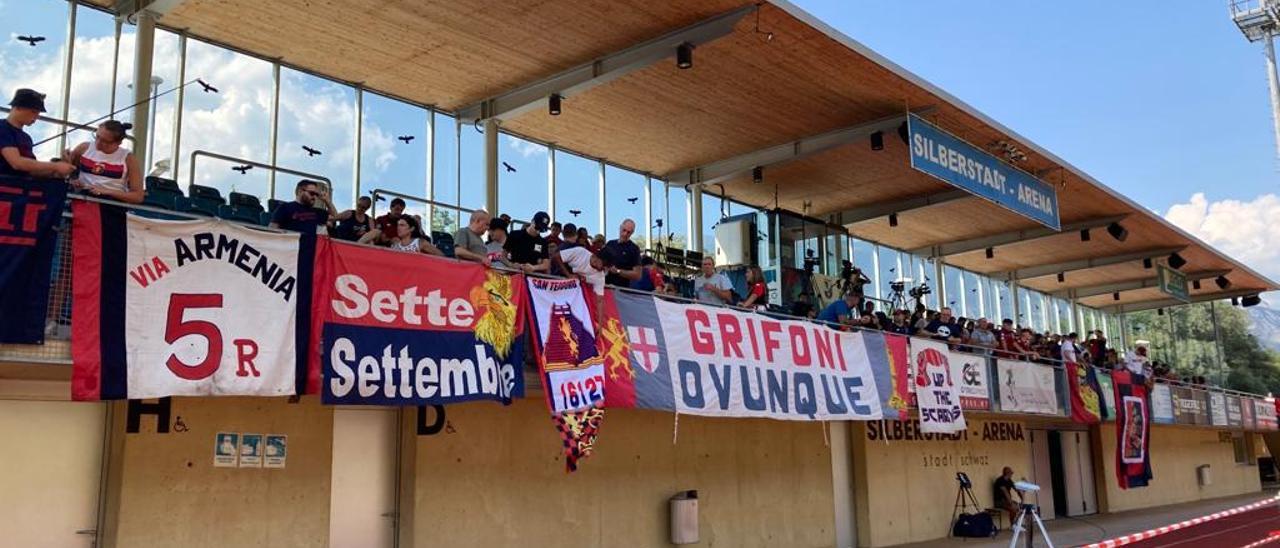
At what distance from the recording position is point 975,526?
19078 millimetres

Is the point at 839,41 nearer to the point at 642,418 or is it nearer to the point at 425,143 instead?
the point at 642,418

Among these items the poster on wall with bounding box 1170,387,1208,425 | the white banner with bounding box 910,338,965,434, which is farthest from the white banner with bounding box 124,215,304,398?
the poster on wall with bounding box 1170,387,1208,425

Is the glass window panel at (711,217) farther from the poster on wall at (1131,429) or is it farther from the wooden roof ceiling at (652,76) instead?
the poster on wall at (1131,429)

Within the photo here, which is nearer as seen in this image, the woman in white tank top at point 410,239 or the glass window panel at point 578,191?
the woman in white tank top at point 410,239

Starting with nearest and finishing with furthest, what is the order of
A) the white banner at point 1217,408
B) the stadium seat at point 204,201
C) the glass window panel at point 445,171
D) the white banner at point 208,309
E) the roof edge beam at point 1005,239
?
1. the white banner at point 208,309
2. the stadium seat at point 204,201
3. the glass window panel at point 445,171
4. the roof edge beam at point 1005,239
5. the white banner at point 1217,408

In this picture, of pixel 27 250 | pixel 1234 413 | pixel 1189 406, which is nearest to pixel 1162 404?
pixel 1189 406

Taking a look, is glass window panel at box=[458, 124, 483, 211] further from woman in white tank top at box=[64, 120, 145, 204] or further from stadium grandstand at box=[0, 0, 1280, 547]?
woman in white tank top at box=[64, 120, 145, 204]

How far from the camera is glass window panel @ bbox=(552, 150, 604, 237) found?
1925cm

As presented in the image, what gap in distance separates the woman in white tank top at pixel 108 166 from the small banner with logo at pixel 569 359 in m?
3.95

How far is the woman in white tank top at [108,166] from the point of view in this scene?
7215 millimetres

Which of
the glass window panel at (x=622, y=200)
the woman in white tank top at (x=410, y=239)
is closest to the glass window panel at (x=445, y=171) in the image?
A: the glass window panel at (x=622, y=200)

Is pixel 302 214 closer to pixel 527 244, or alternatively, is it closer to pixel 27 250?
pixel 27 250

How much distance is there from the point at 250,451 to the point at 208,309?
2285mm

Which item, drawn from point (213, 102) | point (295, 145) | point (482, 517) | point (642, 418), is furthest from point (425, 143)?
point (482, 517)
